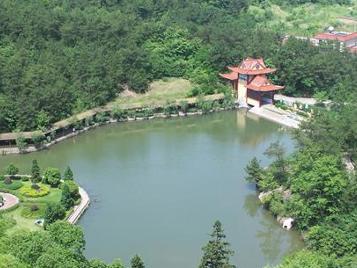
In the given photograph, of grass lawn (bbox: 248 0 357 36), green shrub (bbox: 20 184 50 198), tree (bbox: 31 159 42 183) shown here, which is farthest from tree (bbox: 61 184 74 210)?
grass lawn (bbox: 248 0 357 36)

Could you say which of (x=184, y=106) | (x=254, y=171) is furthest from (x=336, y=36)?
(x=254, y=171)

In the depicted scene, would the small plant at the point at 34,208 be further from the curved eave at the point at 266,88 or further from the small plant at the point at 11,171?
the curved eave at the point at 266,88

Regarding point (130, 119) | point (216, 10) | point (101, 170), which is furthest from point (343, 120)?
point (216, 10)

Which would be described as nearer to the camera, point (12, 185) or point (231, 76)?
point (12, 185)

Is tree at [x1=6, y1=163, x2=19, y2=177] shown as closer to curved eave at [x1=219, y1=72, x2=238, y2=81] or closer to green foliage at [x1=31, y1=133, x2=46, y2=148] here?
green foliage at [x1=31, y1=133, x2=46, y2=148]

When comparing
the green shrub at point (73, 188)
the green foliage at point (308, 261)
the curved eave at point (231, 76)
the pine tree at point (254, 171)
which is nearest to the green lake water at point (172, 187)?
the pine tree at point (254, 171)

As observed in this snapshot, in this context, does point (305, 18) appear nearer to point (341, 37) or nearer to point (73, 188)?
point (341, 37)

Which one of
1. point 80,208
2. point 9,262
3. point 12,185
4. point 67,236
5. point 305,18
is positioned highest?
point 9,262
